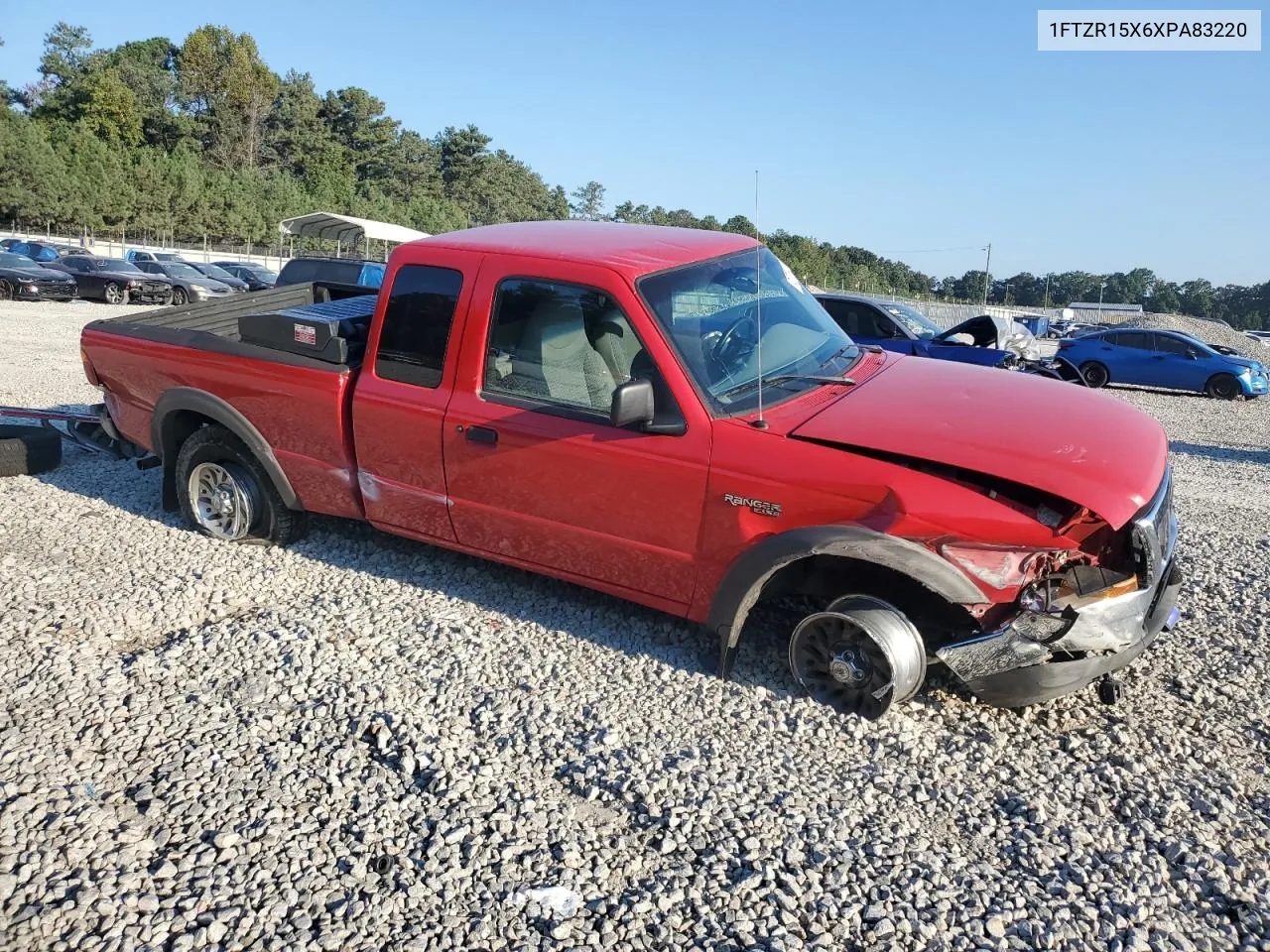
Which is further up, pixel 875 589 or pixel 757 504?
pixel 757 504

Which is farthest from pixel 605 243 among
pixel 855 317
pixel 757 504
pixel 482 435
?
pixel 855 317

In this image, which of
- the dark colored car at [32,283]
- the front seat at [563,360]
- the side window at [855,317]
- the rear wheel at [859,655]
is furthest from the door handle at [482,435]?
the dark colored car at [32,283]

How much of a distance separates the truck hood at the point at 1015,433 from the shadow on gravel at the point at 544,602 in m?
1.15

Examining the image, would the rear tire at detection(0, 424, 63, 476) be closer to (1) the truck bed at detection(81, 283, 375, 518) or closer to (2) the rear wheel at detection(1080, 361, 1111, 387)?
(1) the truck bed at detection(81, 283, 375, 518)

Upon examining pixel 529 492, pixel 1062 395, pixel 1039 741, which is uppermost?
pixel 1062 395

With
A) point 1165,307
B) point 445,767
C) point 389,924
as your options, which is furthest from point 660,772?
point 1165,307

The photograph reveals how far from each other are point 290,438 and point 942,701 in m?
3.70

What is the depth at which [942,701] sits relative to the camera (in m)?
3.88

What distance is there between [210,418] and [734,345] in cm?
342

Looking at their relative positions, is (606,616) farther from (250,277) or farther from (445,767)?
(250,277)

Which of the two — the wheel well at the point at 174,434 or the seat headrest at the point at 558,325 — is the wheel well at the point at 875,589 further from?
the wheel well at the point at 174,434

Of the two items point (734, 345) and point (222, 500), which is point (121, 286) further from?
point (734, 345)

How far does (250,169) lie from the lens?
2891 inches

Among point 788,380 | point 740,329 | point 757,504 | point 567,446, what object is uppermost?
point 740,329
